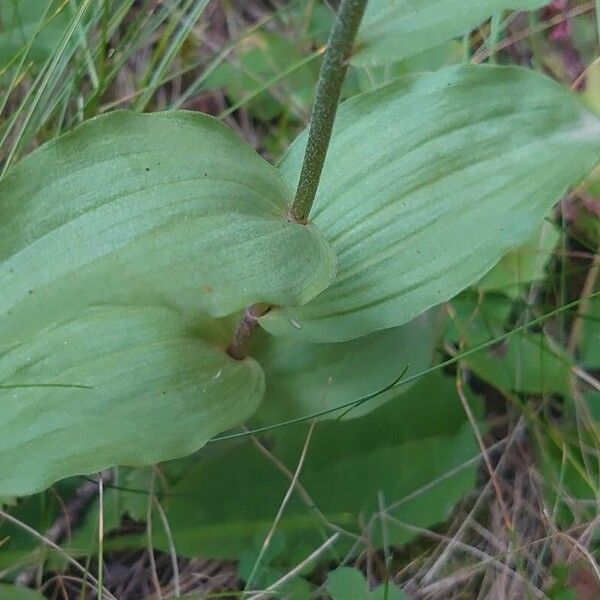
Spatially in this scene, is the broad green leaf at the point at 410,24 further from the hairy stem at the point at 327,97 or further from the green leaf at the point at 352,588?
the green leaf at the point at 352,588

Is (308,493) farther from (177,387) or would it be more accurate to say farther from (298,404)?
(177,387)

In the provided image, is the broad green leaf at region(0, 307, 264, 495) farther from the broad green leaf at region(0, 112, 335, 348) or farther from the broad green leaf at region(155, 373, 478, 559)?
the broad green leaf at region(155, 373, 478, 559)

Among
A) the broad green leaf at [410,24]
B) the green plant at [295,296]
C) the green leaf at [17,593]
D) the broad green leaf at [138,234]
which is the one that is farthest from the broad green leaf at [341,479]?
the broad green leaf at [410,24]

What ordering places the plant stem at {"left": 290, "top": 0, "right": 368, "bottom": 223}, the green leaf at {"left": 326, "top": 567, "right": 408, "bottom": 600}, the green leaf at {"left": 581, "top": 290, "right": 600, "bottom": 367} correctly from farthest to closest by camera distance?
1. the green leaf at {"left": 581, "top": 290, "right": 600, "bottom": 367}
2. the green leaf at {"left": 326, "top": 567, "right": 408, "bottom": 600}
3. the plant stem at {"left": 290, "top": 0, "right": 368, "bottom": 223}

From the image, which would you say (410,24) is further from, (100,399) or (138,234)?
(100,399)

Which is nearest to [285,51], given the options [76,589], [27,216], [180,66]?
[180,66]

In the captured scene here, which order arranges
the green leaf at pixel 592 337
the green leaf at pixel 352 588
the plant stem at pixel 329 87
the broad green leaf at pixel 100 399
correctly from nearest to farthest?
the plant stem at pixel 329 87, the broad green leaf at pixel 100 399, the green leaf at pixel 352 588, the green leaf at pixel 592 337

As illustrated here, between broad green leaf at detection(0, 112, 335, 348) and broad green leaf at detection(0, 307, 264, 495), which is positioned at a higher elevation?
broad green leaf at detection(0, 112, 335, 348)

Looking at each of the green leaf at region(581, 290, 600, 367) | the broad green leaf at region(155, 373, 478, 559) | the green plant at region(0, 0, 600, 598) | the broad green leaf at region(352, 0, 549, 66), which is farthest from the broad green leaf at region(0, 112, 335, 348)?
the green leaf at region(581, 290, 600, 367)
